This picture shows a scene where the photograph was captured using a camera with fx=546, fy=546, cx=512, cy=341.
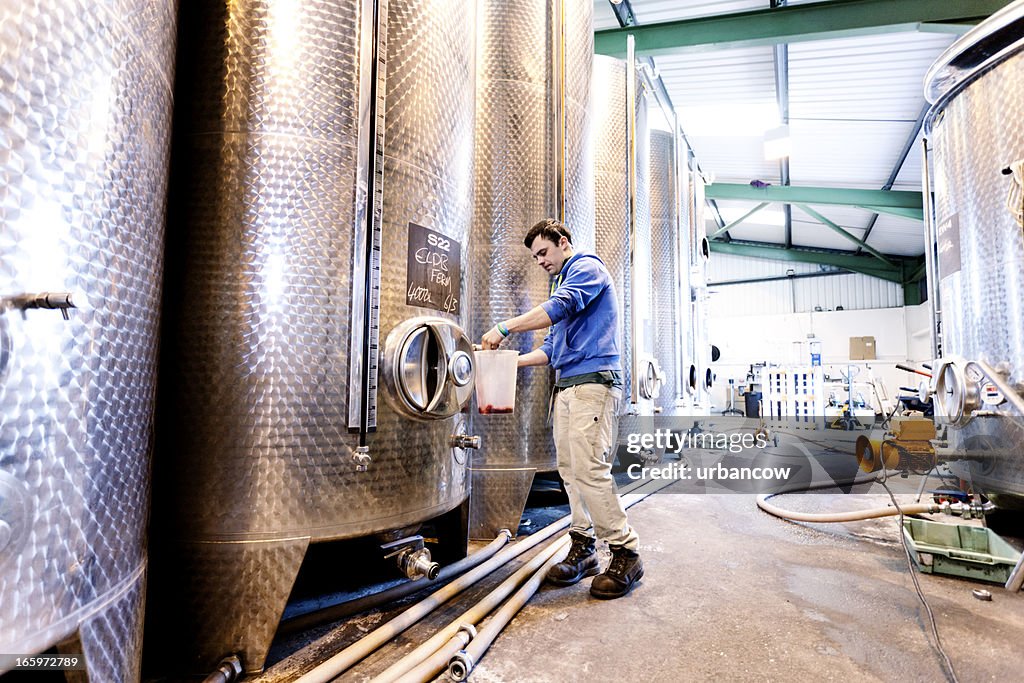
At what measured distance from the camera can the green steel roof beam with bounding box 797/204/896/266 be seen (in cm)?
1421

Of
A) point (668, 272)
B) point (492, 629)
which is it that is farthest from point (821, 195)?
point (492, 629)

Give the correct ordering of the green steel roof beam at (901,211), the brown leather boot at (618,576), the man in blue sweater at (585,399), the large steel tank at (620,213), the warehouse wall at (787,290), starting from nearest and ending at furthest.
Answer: the brown leather boot at (618,576), the man in blue sweater at (585,399), the large steel tank at (620,213), the green steel roof beam at (901,211), the warehouse wall at (787,290)

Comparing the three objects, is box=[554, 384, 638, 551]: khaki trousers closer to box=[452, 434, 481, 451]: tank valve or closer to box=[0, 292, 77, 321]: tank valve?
box=[452, 434, 481, 451]: tank valve

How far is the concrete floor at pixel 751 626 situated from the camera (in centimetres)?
181

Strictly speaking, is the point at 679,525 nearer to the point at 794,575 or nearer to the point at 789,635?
the point at 794,575

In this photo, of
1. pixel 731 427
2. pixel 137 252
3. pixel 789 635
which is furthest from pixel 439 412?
pixel 731 427

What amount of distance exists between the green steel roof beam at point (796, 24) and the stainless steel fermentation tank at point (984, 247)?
373cm

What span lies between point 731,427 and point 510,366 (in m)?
7.18

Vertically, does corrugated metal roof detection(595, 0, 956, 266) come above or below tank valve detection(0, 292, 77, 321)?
above

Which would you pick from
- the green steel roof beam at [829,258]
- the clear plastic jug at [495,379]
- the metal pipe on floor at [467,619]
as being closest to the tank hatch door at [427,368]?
the clear plastic jug at [495,379]

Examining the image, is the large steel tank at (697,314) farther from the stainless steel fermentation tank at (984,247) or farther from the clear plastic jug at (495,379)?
the clear plastic jug at (495,379)

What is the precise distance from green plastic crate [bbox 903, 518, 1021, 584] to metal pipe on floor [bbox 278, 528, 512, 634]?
→ 211cm

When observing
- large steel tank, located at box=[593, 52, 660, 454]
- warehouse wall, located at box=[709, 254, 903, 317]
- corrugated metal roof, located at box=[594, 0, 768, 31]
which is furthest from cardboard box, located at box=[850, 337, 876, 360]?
large steel tank, located at box=[593, 52, 660, 454]

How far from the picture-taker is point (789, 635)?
207 cm
